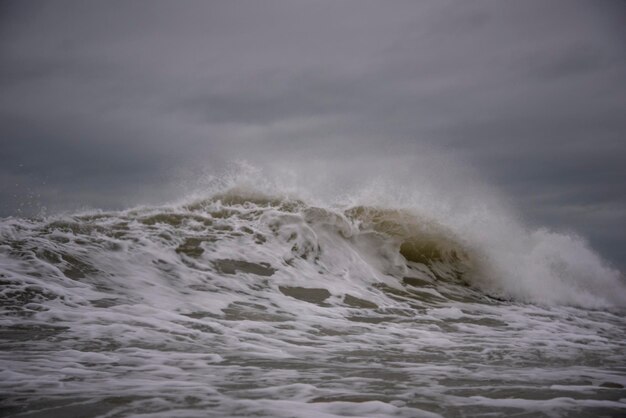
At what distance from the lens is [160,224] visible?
855 cm

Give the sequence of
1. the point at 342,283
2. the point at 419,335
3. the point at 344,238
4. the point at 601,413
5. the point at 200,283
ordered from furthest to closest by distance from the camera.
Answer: the point at 344,238
the point at 342,283
the point at 200,283
the point at 419,335
the point at 601,413

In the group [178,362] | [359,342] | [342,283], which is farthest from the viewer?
[342,283]

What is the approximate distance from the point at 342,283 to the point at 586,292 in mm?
6092

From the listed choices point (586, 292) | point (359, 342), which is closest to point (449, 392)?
point (359, 342)

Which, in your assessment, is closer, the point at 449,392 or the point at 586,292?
the point at 449,392

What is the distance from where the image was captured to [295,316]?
5676mm

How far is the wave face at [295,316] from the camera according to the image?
2.87 metres

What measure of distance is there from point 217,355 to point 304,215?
6.38 m

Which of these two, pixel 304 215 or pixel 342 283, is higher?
pixel 304 215

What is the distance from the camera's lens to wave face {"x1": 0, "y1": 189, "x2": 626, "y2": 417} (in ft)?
9.40

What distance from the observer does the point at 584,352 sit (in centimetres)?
485

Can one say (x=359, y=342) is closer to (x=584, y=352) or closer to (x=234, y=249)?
(x=584, y=352)

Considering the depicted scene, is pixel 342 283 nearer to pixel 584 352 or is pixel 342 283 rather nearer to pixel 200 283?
pixel 200 283

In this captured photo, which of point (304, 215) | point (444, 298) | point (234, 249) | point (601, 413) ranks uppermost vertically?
point (304, 215)
